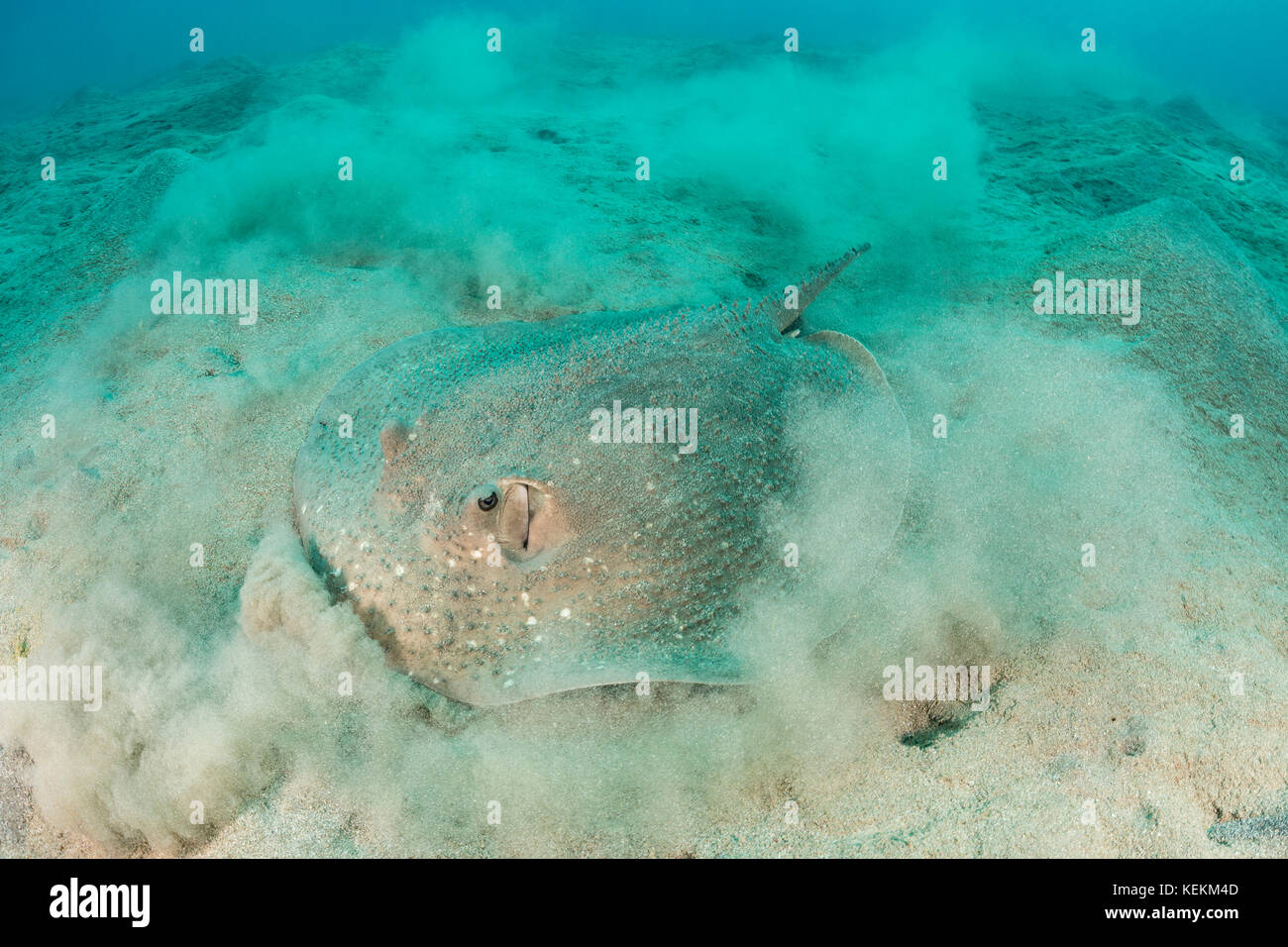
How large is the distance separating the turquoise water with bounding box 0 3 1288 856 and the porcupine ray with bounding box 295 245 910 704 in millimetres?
239

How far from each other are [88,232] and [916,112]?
11.6 metres

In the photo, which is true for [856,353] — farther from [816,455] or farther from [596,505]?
[596,505]

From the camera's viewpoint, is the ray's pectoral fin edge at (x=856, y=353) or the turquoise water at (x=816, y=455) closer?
the turquoise water at (x=816, y=455)

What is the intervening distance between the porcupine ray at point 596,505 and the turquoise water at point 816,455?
0.78ft

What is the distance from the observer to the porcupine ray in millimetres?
2941

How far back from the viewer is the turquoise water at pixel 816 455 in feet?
9.66

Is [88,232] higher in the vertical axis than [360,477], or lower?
higher

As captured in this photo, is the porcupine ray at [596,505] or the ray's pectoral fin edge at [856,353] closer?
the porcupine ray at [596,505]

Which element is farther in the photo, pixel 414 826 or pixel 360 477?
pixel 360 477

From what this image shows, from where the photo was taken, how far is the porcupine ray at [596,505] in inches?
116
